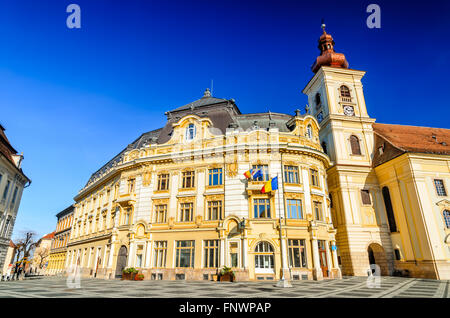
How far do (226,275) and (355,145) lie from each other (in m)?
25.8

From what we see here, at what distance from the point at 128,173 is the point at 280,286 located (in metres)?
21.8

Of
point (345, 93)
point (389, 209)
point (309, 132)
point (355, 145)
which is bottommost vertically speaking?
point (389, 209)

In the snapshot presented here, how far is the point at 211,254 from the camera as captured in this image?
25.2 meters

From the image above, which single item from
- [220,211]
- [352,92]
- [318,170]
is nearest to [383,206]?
[318,170]

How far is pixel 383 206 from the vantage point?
1305 inches

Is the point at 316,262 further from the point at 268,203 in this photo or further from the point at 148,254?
the point at 148,254

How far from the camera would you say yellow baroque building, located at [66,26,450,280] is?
81.3 ft

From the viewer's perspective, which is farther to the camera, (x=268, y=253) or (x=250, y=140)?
(x=250, y=140)

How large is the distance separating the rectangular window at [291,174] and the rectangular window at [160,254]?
14.1 m

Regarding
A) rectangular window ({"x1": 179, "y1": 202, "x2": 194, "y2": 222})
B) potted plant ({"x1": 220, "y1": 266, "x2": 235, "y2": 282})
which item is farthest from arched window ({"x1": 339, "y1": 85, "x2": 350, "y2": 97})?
potted plant ({"x1": 220, "y1": 266, "x2": 235, "y2": 282})

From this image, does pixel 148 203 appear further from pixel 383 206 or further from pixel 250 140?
pixel 383 206

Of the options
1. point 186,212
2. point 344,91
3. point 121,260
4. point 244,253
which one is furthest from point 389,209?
point 121,260

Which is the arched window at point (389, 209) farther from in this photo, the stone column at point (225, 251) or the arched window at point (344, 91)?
the stone column at point (225, 251)
